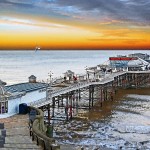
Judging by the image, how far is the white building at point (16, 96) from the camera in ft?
101

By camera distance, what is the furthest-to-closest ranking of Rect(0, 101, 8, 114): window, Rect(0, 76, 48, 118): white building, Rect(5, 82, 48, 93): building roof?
1. Rect(5, 82, 48, 93): building roof
2. Rect(0, 76, 48, 118): white building
3. Rect(0, 101, 8, 114): window

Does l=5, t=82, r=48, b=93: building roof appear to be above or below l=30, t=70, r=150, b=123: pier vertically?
above

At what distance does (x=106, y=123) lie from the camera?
43406mm

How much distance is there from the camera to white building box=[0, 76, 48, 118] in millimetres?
30781

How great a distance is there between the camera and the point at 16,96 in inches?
1265

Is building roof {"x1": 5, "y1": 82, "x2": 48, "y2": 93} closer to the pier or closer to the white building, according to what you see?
the white building

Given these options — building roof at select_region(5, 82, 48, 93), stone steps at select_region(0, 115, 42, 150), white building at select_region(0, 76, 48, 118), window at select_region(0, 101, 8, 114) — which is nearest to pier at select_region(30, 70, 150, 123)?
white building at select_region(0, 76, 48, 118)

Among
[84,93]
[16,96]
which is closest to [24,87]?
[16,96]

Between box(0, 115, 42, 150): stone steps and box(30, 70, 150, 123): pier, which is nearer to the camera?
box(0, 115, 42, 150): stone steps

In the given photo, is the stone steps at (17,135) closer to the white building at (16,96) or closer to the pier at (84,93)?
the white building at (16,96)

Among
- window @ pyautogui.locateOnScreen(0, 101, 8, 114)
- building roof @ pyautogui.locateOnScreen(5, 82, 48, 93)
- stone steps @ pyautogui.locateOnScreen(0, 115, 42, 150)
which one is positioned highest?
building roof @ pyautogui.locateOnScreen(5, 82, 48, 93)

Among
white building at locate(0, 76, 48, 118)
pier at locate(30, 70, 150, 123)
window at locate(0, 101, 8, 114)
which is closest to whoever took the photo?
window at locate(0, 101, 8, 114)

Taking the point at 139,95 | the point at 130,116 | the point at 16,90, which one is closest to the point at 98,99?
the point at 139,95

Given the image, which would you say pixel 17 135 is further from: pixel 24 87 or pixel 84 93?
pixel 84 93
